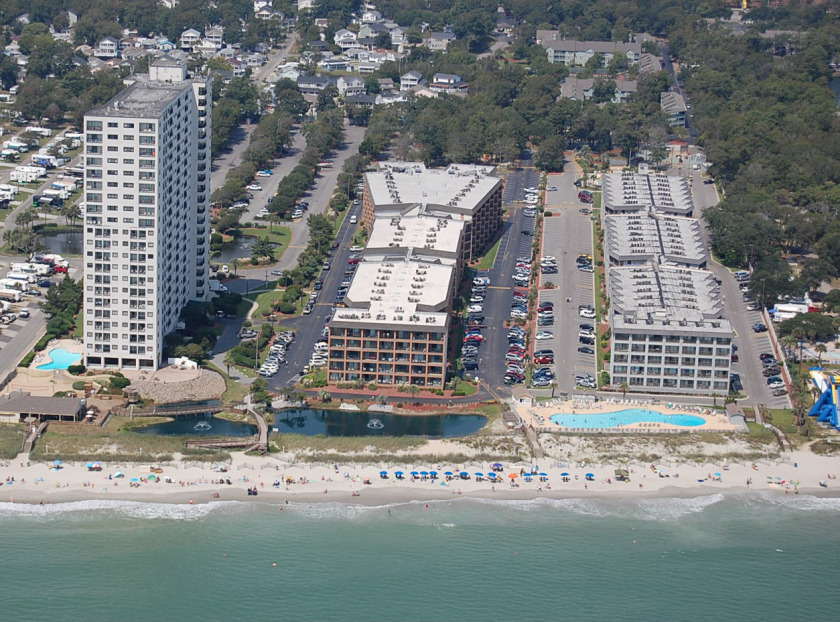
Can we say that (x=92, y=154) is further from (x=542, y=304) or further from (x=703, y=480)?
(x=703, y=480)

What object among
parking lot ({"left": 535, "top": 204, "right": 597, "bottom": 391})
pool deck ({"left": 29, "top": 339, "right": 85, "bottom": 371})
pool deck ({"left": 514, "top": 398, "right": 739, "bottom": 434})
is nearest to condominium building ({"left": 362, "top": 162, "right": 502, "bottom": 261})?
parking lot ({"left": 535, "top": 204, "right": 597, "bottom": 391})

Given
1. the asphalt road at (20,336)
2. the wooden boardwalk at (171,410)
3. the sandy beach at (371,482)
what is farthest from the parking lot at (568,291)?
the asphalt road at (20,336)

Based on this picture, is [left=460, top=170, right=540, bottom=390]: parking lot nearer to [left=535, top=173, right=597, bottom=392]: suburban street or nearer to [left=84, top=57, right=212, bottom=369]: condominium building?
[left=535, top=173, right=597, bottom=392]: suburban street

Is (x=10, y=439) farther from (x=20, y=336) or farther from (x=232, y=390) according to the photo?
(x=20, y=336)

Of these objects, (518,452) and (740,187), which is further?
(740,187)

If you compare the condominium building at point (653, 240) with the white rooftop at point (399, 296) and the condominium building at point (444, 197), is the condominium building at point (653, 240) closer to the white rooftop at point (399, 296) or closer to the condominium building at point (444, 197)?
the condominium building at point (444, 197)

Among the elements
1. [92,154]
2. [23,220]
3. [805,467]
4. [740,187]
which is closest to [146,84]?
[92,154]
